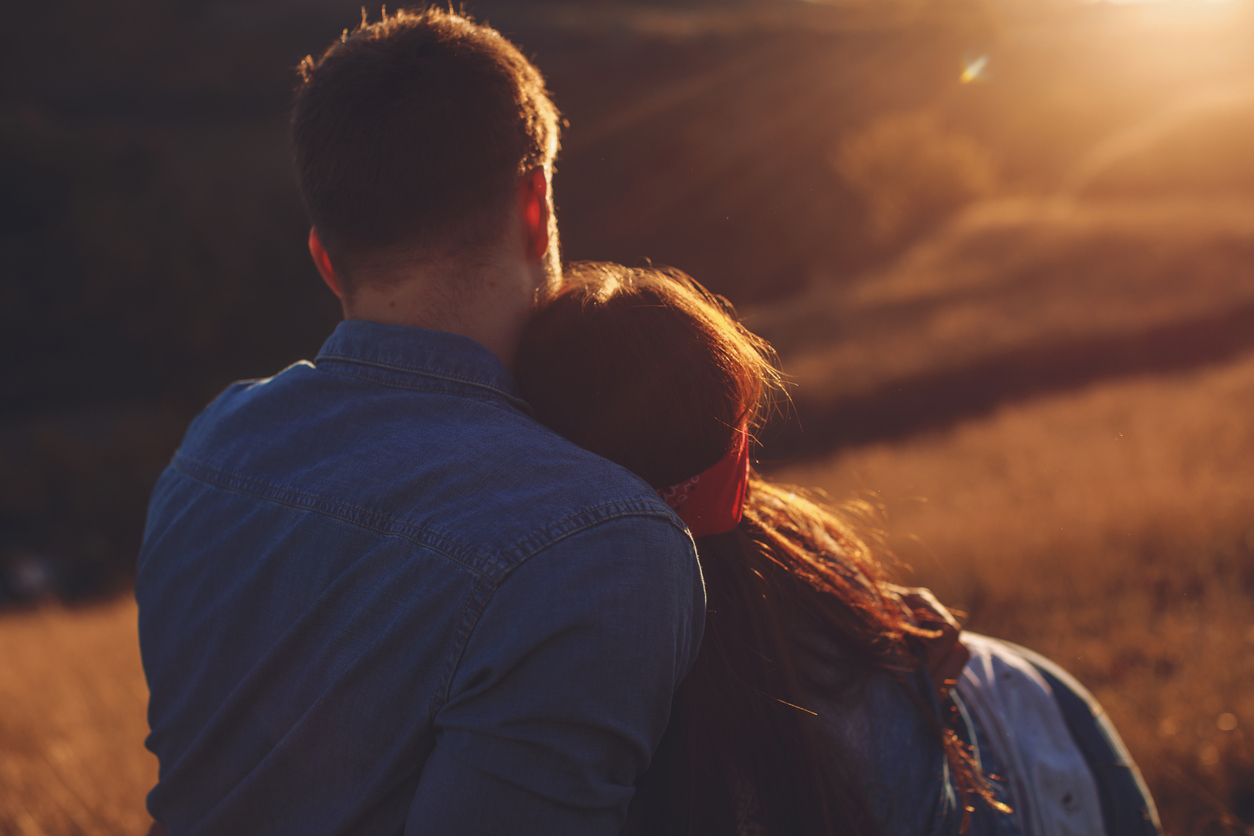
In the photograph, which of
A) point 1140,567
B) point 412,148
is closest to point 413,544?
point 412,148

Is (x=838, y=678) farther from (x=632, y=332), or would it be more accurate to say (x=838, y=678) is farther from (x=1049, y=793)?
(x=632, y=332)

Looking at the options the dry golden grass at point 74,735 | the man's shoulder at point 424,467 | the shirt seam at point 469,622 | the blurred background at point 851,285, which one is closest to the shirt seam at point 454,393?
the man's shoulder at point 424,467

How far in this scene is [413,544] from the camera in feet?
3.59

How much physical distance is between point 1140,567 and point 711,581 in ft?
10.9

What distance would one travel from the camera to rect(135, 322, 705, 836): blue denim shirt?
3.12 ft

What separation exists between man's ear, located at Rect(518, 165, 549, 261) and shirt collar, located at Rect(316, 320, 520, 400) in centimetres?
28

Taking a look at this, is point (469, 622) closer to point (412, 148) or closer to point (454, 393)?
point (454, 393)

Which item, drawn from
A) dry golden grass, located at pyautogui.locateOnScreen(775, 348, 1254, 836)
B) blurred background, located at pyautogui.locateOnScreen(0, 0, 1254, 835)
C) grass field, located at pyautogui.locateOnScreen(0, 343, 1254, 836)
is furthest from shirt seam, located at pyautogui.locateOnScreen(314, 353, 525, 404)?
grass field, located at pyautogui.locateOnScreen(0, 343, 1254, 836)

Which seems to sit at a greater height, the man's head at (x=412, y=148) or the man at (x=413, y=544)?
the man's head at (x=412, y=148)

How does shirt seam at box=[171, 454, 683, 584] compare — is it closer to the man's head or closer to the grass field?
the man's head

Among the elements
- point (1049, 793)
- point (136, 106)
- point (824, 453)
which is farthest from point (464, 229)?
point (136, 106)

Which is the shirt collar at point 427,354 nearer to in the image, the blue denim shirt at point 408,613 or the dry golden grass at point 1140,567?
the blue denim shirt at point 408,613

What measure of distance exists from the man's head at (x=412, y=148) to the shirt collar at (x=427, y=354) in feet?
0.46

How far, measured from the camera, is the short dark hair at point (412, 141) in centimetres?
140
